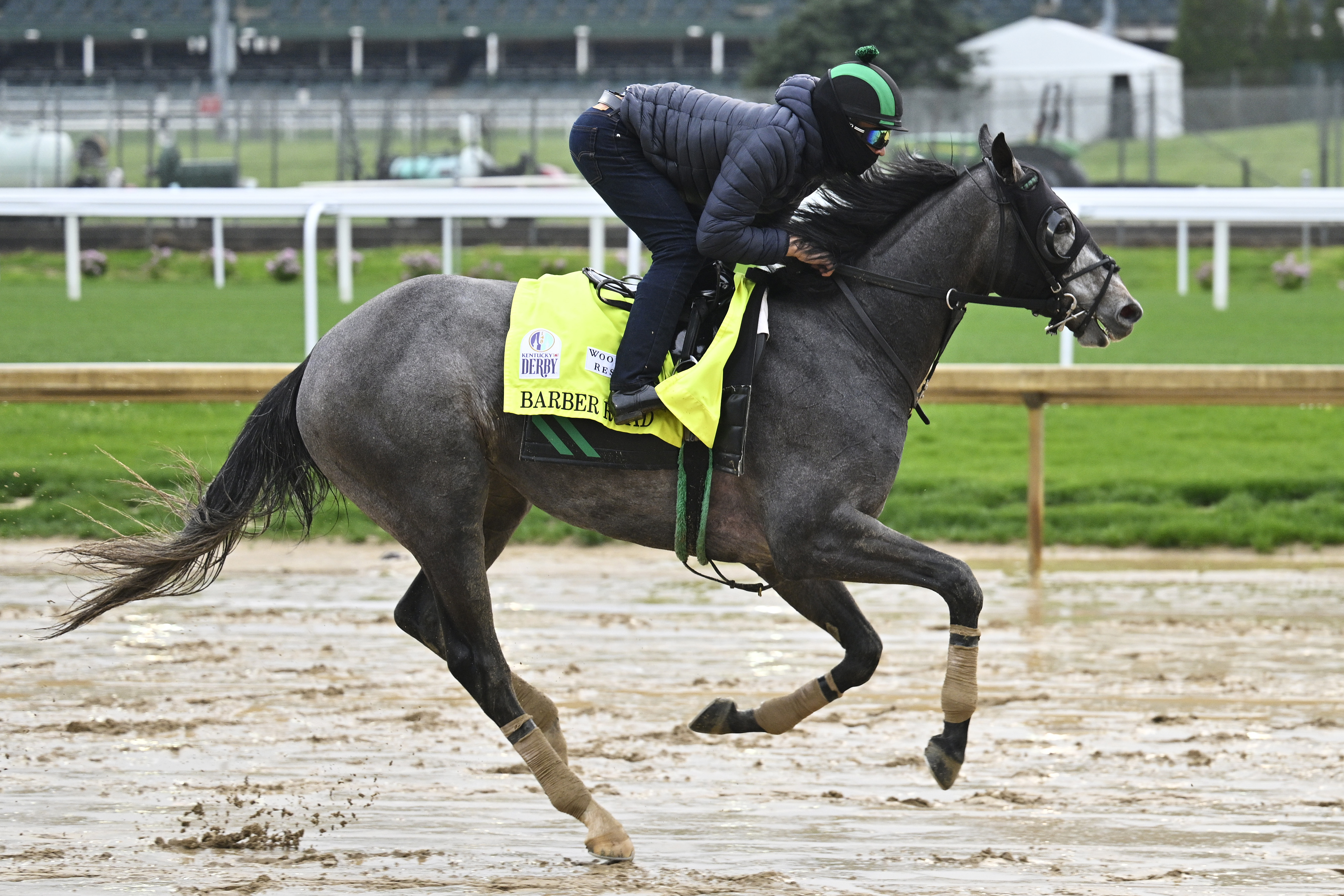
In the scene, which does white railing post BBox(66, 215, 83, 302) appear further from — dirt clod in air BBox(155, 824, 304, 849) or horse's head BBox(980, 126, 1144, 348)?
horse's head BBox(980, 126, 1144, 348)

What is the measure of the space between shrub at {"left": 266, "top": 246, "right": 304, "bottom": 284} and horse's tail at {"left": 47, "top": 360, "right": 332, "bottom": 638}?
12.5 m

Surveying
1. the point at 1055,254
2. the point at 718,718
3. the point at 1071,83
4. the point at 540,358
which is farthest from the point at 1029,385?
the point at 1071,83

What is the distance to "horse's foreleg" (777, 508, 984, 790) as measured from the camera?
11.7ft

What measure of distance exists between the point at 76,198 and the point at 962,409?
5823 millimetres

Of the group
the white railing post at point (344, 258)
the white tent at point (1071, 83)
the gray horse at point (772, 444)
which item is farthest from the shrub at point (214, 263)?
the gray horse at point (772, 444)

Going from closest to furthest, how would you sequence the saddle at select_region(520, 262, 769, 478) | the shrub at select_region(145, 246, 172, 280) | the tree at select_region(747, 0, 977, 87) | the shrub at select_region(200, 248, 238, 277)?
the saddle at select_region(520, 262, 769, 478) < the shrub at select_region(145, 246, 172, 280) < the shrub at select_region(200, 248, 238, 277) < the tree at select_region(747, 0, 977, 87)

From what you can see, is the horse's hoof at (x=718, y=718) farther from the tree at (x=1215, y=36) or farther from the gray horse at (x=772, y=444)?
the tree at (x=1215, y=36)

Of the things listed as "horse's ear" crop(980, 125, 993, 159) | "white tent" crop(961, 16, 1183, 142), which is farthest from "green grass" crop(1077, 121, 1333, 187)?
"horse's ear" crop(980, 125, 993, 159)

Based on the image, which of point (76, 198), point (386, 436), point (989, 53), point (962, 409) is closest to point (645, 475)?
point (386, 436)

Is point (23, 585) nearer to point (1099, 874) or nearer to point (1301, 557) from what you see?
point (1099, 874)

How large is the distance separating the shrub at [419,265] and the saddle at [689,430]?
12289mm

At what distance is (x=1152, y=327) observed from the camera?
43.4ft

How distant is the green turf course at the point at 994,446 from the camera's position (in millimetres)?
7863

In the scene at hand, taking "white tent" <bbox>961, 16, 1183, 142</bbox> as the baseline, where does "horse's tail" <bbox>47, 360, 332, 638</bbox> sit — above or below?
below
